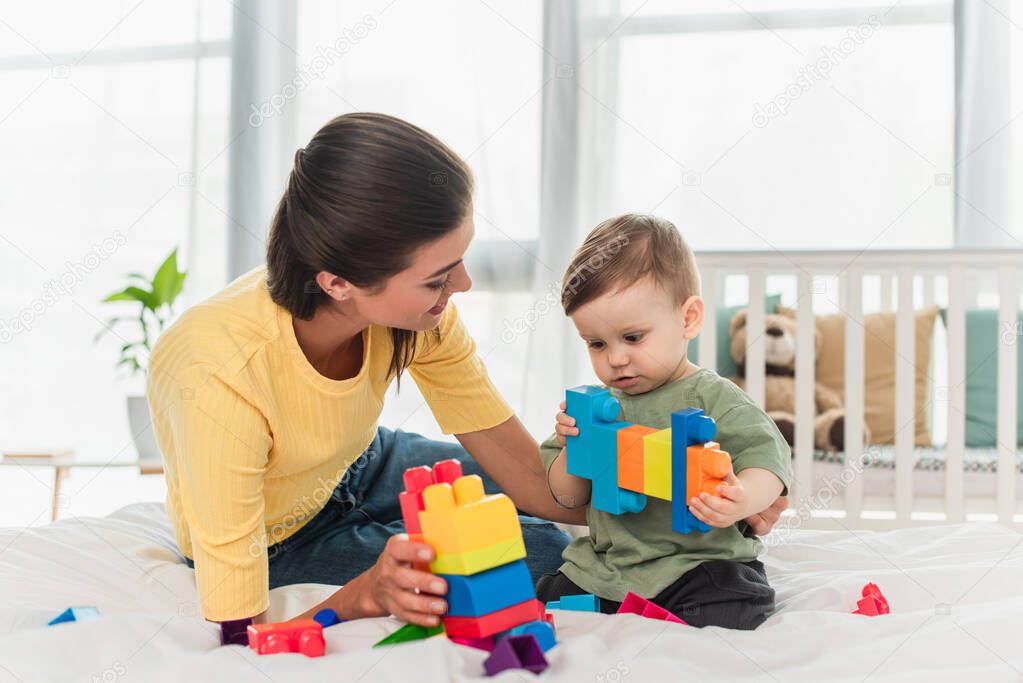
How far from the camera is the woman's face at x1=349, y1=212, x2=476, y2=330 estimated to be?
1147 mm

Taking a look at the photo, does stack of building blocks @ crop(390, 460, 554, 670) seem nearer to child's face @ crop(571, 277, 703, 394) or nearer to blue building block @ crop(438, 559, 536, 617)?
blue building block @ crop(438, 559, 536, 617)

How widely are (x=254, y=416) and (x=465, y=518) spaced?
14.9 inches

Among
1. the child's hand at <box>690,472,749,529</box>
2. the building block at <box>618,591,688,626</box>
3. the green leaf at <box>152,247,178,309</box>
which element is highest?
the green leaf at <box>152,247,178,309</box>

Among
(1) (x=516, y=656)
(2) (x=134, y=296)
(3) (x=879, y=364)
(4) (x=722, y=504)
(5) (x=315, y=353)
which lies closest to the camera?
(1) (x=516, y=656)

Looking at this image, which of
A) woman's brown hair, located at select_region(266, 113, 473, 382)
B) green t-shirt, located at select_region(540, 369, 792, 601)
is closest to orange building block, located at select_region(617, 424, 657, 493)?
green t-shirt, located at select_region(540, 369, 792, 601)

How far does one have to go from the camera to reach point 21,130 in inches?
135

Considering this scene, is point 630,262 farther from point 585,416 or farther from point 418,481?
point 418,481

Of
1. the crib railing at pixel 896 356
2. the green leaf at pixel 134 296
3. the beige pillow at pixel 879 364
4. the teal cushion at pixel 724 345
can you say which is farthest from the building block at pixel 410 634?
the green leaf at pixel 134 296

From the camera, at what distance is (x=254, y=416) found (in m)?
1.13

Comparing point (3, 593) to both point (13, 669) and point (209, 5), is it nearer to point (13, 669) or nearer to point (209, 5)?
point (13, 669)

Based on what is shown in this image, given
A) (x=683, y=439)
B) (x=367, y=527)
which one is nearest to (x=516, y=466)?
(x=367, y=527)

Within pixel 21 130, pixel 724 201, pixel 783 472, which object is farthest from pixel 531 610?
pixel 21 130

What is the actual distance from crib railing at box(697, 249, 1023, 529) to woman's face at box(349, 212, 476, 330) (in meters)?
0.95

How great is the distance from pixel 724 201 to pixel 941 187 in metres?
0.66
